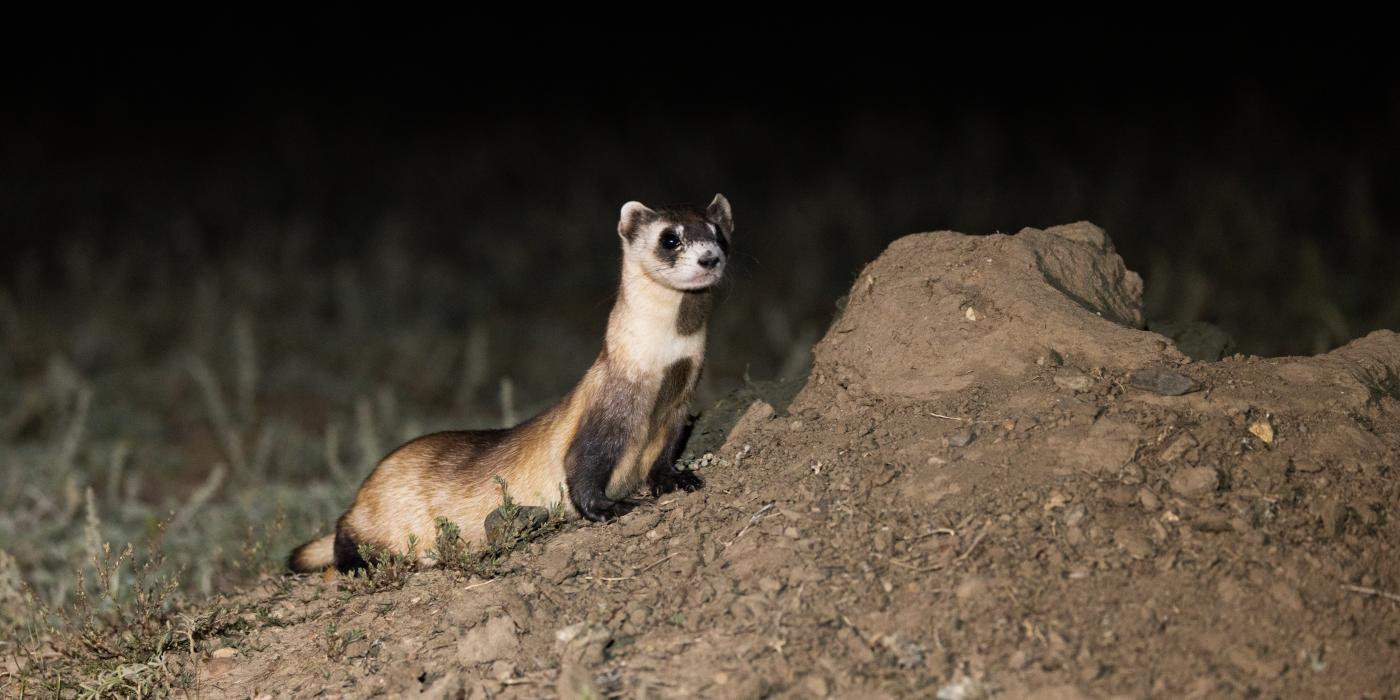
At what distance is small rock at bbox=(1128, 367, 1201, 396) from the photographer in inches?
145

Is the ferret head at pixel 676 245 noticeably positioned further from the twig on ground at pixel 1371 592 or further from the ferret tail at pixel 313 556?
the twig on ground at pixel 1371 592

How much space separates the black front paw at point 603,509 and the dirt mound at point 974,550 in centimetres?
10

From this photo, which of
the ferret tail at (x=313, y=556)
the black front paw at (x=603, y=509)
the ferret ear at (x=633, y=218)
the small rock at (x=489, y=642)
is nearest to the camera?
the small rock at (x=489, y=642)

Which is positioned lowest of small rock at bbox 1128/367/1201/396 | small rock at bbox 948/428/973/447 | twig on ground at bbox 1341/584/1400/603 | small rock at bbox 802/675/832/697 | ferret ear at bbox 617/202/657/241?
small rock at bbox 802/675/832/697

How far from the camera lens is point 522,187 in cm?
1391

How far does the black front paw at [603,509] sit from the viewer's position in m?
4.09

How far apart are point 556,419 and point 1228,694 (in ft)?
7.37

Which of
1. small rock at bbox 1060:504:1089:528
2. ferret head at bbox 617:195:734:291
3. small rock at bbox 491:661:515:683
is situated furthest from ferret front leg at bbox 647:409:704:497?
A: small rock at bbox 1060:504:1089:528

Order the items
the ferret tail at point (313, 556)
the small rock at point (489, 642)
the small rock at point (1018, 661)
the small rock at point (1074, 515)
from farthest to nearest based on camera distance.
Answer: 1. the ferret tail at point (313, 556)
2. the small rock at point (489, 642)
3. the small rock at point (1074, 515)
4. the small rock at point (1018, 661)

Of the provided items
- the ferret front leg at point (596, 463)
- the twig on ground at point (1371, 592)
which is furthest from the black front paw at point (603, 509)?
the twig on ground at point (1371, 592)

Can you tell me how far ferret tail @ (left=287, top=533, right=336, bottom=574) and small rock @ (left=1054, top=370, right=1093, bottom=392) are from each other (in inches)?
100

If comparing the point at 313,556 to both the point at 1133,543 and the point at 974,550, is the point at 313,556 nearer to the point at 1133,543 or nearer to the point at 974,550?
the point at 974,550

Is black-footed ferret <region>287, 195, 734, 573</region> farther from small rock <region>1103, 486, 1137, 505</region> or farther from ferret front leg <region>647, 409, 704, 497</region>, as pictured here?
small rock <region>1103, 486, 1137, 505</region>

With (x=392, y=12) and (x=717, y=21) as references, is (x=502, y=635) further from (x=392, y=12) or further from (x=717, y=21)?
(x=392, y=12)
